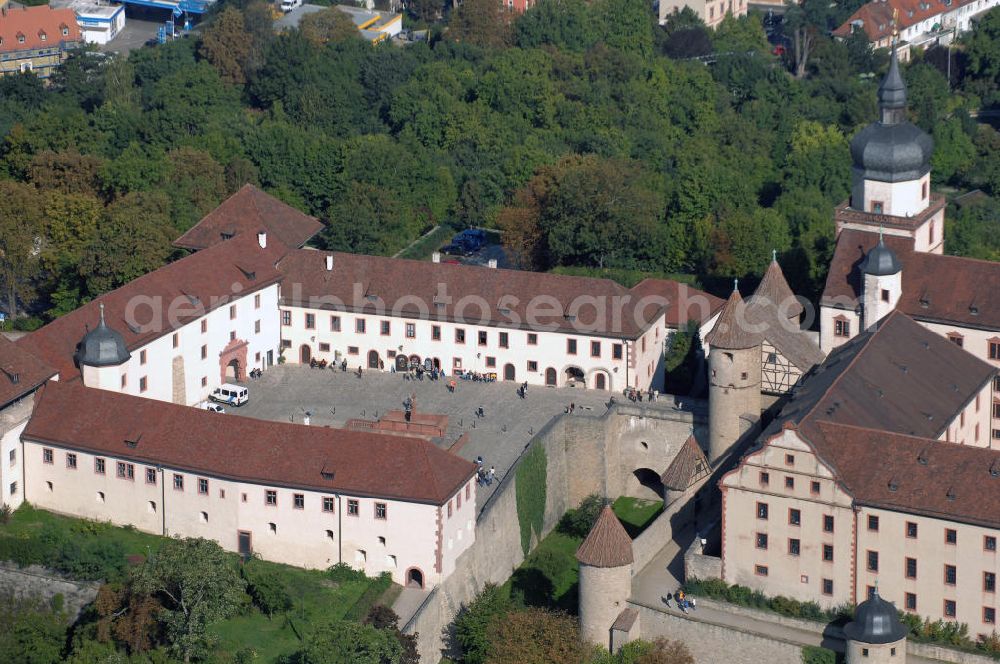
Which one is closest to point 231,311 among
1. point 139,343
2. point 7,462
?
point 139,343

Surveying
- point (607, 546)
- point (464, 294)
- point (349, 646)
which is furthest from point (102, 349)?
point (607, 546)

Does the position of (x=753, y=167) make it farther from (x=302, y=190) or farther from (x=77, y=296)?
(x=77, y=296)

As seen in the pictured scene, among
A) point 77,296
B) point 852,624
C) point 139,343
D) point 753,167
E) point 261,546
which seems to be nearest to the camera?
point 852,624

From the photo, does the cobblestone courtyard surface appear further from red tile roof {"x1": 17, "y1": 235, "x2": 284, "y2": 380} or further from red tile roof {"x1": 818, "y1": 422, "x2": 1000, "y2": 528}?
red tile roof {"x1": 818, "y1": 422, "x2": 1000, "y2": 528}

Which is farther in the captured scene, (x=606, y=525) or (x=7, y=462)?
(x=7, y=462)

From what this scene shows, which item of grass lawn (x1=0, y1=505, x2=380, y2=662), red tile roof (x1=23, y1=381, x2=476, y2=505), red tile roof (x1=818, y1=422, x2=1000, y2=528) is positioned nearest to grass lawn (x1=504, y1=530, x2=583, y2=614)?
red tile roof (x1=23, y1=381, x2=476, y2=505)

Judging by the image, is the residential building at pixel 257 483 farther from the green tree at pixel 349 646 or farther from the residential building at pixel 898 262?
the residential building at pixel 898 262

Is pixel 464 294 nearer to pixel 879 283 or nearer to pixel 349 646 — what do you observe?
pixel 879 283
